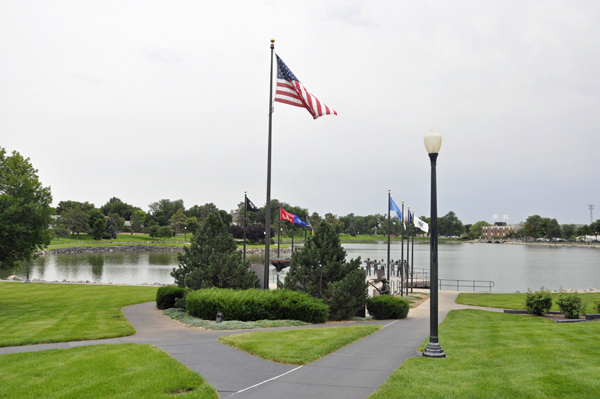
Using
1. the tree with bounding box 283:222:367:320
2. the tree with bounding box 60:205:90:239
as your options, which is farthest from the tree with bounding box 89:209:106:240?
the tree with bounding box 283:222:367:320

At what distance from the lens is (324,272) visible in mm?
18312

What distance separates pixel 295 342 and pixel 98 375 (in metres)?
4.75

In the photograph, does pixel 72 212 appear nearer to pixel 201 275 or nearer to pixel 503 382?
pixel 201 275

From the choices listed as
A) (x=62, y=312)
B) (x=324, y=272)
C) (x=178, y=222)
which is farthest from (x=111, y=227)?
(x=324, y=272)

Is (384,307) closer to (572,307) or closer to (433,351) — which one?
(572,307)

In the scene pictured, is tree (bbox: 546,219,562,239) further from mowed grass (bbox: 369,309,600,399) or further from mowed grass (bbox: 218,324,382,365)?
mowed grass (bbox: 218,324,382,365)

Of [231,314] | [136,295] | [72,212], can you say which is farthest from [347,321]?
[72,212]

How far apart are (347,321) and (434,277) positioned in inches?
344

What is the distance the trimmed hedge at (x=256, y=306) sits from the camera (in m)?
15.6

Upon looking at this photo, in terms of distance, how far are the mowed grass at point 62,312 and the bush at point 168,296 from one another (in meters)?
1.79

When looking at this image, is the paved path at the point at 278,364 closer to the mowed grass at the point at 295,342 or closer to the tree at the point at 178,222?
the mowed grass at the point at 295,342

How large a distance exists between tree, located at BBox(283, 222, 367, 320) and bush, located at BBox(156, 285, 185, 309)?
4991mm

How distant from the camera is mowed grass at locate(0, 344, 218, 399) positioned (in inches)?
284

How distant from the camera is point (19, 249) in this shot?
20141 millimetres
